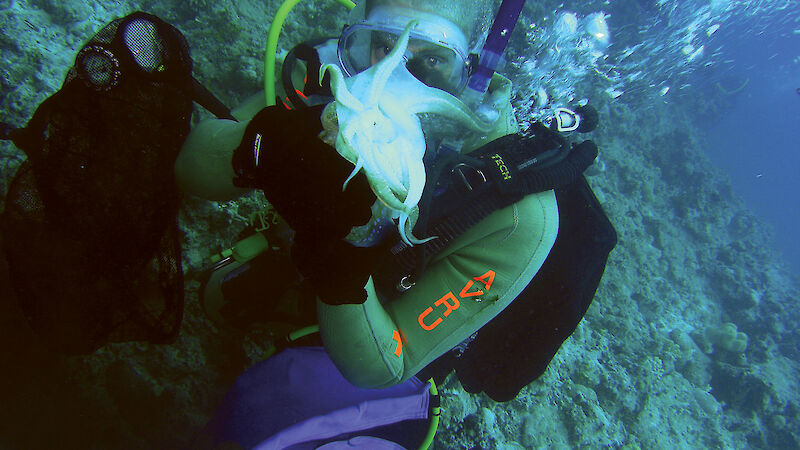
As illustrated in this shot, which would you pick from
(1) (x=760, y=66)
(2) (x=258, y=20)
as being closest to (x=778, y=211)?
(1) (x=760, y=66)

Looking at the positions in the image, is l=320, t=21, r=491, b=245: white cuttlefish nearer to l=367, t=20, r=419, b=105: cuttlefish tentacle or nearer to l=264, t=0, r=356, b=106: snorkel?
l=367, t=20, r=419, b=105: cuttlefish tentacle

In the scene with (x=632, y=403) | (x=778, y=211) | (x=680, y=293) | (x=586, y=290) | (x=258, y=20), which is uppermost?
(x=258, y=20)

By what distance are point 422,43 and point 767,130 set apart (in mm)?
71428

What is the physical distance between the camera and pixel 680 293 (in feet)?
35.8

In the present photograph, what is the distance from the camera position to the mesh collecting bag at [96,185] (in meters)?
1.17

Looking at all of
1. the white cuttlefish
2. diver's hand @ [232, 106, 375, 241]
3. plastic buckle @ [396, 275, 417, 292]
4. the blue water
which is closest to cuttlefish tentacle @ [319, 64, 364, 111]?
the white cuttlefish

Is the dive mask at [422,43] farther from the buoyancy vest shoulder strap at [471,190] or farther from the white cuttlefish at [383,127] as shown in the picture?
the white cuttlefish at [383,127]

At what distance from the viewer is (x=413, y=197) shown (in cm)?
81

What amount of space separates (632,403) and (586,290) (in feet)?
22.0


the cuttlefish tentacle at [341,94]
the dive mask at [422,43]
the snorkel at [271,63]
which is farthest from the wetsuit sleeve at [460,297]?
the snorkel at [271,63]

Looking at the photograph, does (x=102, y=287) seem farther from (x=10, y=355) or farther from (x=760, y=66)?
(x=760, y=66)

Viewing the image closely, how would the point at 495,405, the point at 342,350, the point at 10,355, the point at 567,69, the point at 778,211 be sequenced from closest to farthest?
1. the point at 342,350
2. the point at 10,355
3. the point at 495,405
4. the point at 567,69
5. the point at 778,211

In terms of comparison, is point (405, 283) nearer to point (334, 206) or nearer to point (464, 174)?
point (464, 174)

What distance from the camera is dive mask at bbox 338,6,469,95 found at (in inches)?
60.1
